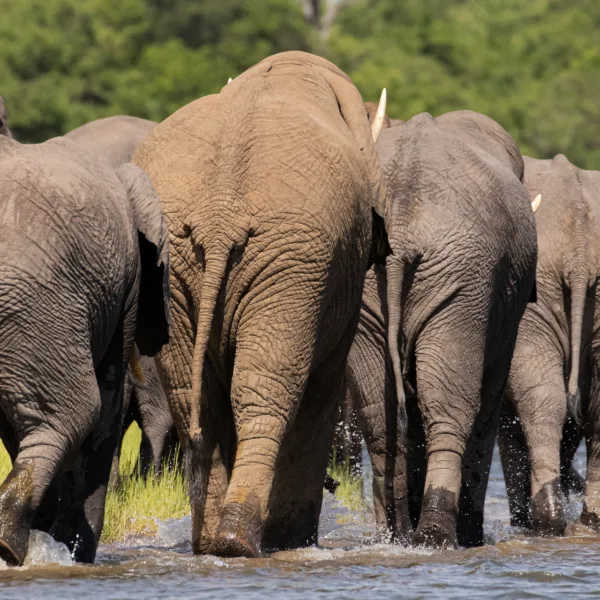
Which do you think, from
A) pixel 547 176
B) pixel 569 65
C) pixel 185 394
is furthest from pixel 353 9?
pixel 185 394

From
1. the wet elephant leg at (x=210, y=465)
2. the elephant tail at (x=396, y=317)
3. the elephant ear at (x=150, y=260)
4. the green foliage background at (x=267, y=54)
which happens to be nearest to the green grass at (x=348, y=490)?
the elephant tail at (x=396, y=317)

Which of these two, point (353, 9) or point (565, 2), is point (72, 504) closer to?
point (565, 2)

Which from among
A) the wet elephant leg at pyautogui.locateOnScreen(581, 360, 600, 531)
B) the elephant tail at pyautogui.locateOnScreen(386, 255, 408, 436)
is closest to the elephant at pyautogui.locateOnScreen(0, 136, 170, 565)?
the elephant tail at pyautogui.locateOnScreen(386, 255, 408, 436)

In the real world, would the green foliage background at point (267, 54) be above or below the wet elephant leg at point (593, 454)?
above

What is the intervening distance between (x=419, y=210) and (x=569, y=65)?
2721 cm

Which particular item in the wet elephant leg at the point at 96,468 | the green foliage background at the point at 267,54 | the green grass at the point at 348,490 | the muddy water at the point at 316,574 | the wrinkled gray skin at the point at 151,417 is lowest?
the muddy water at the point at 316,574

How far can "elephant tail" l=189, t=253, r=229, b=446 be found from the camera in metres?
6.04

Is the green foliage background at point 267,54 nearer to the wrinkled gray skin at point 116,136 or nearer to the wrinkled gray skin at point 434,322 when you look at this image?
the wrinkled gray skin at point 116,136

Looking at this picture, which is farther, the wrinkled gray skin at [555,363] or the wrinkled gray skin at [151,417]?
the wrinkled gray skin at [151,417]

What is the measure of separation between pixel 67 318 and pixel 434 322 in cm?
234

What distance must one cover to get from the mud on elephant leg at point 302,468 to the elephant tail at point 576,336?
2285 mm

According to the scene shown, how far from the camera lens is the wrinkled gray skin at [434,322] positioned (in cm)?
742

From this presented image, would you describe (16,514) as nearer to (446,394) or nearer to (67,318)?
(67,318)

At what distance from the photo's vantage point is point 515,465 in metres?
9.41
